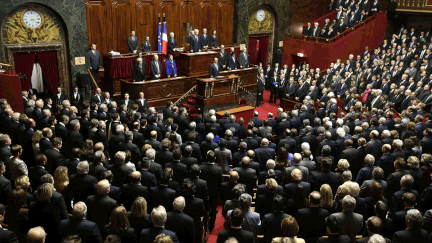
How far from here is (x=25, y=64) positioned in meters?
13.1

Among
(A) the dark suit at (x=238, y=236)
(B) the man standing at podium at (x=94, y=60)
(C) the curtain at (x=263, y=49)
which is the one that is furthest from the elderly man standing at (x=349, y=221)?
(C) the curtain at (x=263, y=49)

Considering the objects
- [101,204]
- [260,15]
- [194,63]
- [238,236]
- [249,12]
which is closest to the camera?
[238,236]

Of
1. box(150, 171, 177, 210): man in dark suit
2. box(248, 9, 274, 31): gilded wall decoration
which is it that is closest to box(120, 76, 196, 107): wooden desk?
box(248, 9, 274, 31): gilded wall decoration

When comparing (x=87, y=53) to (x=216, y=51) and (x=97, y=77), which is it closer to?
(x=97, y=77)

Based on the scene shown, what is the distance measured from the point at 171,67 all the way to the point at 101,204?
9.86 meters

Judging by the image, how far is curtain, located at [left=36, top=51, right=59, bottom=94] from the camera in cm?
1327

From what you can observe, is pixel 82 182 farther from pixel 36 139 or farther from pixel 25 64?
pixel 25 64

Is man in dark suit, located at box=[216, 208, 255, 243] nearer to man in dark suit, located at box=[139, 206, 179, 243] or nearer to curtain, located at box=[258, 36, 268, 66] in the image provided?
man in dark suit, located at box=[139, 206, 179, 243]

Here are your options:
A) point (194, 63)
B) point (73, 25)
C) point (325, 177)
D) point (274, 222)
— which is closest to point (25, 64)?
point (73, 25)

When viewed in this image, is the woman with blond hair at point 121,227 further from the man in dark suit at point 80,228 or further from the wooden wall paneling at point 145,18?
the wooden wall paneling at point 145,18

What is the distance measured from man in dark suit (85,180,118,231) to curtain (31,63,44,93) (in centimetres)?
1021

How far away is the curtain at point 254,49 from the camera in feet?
63.3

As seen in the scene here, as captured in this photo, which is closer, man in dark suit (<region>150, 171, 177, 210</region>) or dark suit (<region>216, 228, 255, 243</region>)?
dark suit (<region>216, 228, 255, 243</region>)

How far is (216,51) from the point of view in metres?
15.7
